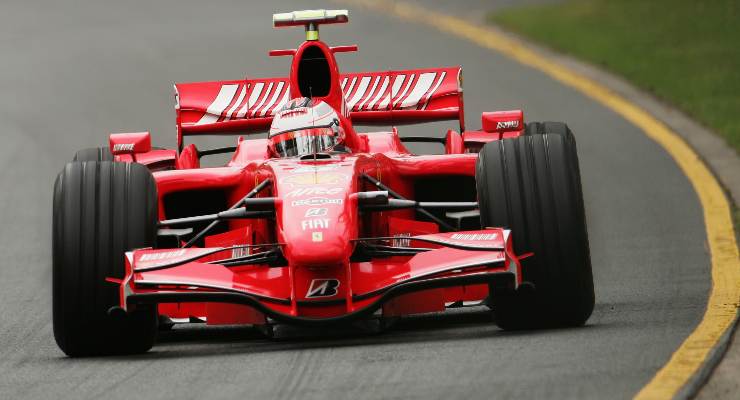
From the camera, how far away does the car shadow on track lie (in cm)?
1037

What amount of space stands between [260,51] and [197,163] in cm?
1394

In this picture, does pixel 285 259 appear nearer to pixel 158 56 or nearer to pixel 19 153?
pixel 19 153

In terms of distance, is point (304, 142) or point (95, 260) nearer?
point (95, 260)

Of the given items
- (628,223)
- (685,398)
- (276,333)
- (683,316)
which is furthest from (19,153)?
(685,398)

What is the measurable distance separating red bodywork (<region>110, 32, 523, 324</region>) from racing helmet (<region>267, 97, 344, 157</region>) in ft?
0.63

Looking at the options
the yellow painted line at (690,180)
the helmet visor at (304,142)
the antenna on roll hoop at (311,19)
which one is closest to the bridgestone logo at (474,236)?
the yellow painted line at (690,180)

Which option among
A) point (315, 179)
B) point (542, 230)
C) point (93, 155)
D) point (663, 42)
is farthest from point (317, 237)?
point (663, 42)

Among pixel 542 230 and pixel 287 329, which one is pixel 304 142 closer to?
pixel 287 329

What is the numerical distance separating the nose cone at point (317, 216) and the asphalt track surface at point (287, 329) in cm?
55

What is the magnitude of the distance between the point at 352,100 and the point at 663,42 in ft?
41.7

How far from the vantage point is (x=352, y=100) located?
1462cm

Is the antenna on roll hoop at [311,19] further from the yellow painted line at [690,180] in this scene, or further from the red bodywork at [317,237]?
the yellow painted line at [690,180]

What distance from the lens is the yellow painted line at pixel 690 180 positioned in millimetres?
8617

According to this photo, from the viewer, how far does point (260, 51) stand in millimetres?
27906
